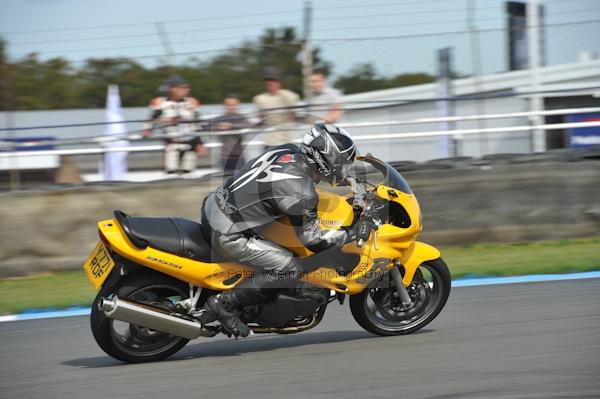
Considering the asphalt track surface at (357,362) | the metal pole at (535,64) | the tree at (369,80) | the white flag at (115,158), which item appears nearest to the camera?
the asphalt track surface at (357,362)

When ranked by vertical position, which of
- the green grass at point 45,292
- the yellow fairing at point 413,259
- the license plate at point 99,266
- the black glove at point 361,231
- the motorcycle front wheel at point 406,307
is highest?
the black glove at point 361,231

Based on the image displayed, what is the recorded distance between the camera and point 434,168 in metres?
10.2

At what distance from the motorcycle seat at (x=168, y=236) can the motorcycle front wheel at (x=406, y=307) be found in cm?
119

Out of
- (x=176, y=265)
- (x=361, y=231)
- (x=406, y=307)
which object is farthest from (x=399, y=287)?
(x=176, y=265)

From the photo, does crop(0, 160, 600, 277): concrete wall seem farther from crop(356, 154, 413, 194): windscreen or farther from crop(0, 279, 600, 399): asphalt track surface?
crop(356, 154, 413, 194): windscreen

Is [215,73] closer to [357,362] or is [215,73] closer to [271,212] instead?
[271,212]

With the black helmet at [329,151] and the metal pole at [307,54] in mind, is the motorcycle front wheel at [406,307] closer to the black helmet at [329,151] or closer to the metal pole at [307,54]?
the black helmet at [329,151]

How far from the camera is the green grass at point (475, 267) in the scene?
343 inches

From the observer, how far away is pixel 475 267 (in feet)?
30.4

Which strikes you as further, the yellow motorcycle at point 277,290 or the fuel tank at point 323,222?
the fuel tank at point 323,222

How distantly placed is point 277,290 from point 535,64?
774 centimetres

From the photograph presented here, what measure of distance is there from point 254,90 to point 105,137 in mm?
2175

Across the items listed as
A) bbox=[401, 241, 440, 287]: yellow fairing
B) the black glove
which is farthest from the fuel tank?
bbox=[401, 241, 440, 287]: yellow fairing

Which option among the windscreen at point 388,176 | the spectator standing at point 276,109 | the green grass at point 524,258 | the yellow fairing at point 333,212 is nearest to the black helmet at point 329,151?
the yellow fairing at point 333,212
